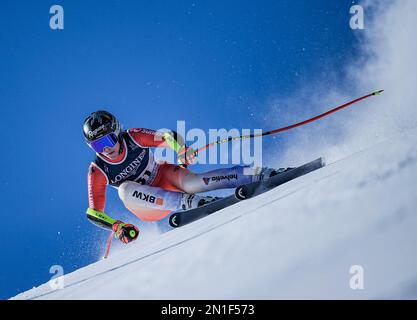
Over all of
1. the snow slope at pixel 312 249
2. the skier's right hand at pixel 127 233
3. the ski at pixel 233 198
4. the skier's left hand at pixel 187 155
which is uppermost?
the skier's left hand at pixel 187 155

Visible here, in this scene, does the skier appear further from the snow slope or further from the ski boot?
the snow slope

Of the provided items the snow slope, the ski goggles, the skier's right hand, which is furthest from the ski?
the snow slope

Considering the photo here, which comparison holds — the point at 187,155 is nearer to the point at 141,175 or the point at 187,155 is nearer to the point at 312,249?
the point at 141,175

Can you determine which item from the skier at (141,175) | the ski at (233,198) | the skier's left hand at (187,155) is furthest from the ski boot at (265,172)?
the skier's left hand at (187,155)

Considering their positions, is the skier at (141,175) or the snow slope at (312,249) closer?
the snow slope at (312,249)

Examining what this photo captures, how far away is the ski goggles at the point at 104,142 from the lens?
475 cm

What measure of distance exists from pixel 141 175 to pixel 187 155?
1.56ft

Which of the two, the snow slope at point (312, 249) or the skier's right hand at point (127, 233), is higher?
the skier's right hand at point (127, 233)

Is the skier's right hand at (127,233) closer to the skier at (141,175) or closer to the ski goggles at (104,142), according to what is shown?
the skier at (141,175)

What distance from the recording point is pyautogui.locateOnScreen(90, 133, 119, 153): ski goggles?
4754mm

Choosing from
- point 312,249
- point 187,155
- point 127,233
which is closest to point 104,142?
point 187,155

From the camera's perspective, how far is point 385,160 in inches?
106
